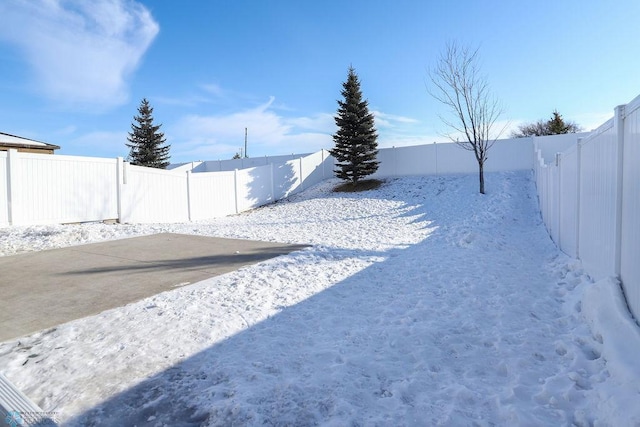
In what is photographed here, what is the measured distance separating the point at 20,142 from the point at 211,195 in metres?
12.1

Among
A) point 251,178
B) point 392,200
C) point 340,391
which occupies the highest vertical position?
point 251,178

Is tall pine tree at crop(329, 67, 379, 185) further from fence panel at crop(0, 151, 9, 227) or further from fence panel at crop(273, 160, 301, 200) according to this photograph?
fence panel at crop(0, 151, 9, 227)

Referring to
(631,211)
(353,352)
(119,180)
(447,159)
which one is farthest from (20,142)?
(631,211)

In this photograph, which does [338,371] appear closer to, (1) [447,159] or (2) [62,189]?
(2) [62,189]

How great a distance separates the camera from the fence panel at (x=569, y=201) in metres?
5.56

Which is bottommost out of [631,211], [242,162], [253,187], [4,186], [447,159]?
[631,211]

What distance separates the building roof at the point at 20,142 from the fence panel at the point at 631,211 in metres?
24.3

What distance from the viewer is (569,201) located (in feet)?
19.9

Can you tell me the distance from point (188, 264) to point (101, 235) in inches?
168

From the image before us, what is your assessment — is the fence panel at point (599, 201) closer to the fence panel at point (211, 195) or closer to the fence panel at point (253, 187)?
A: the fence panel at point (211, 195)

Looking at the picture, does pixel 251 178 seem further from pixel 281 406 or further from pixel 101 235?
pixel 281 406

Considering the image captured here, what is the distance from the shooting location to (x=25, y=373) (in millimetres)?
2939

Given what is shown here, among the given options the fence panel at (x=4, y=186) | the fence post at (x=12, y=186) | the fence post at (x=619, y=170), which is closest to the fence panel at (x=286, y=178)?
the fence post at (x=12, y=186)

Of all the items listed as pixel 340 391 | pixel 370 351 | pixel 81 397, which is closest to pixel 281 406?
pixel 340 391
